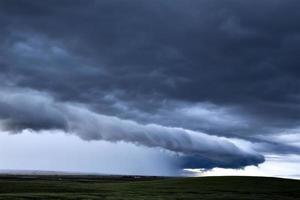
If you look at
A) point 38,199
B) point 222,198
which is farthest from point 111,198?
point 222,198

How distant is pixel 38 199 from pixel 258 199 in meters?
45.5

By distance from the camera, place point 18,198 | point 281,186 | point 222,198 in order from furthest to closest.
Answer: point 281,186
point 222,198
point 18,198

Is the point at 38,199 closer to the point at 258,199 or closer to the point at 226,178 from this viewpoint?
the point at 258,199

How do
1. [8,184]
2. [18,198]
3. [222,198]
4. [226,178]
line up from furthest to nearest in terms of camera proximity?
[226,178] → [8,184] → [222,198] → [18,198]

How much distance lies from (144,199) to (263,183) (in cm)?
6447

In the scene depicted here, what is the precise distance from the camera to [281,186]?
413ft

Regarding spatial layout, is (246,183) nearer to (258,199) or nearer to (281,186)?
(281,186)

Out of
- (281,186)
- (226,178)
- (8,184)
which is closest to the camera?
(8,184)

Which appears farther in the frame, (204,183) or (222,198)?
(204,183)

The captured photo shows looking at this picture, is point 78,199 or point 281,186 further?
point 281,186

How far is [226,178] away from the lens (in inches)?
5581

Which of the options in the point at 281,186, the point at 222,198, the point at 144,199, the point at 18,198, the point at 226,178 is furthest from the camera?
the point at 226,178

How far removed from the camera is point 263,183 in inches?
5133

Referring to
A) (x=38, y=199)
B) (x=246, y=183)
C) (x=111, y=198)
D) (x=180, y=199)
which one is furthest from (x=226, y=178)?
(x=38, y=199)
